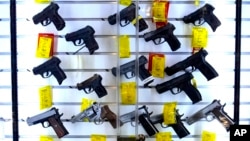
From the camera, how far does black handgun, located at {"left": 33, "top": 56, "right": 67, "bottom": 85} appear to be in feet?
8.70

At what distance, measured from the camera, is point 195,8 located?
266 cm

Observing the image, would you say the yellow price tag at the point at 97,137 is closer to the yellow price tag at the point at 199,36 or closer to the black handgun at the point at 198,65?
the black handgun at the point at 198,65

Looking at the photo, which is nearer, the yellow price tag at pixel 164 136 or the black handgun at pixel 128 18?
the black handgun at pixel 128 18

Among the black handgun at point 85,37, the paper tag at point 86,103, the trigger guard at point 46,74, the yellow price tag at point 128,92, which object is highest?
the black handgun at point 85,37

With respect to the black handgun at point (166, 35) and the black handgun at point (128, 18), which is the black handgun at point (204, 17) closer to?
the black handgun at point (166, 35)

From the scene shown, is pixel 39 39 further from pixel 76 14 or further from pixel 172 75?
pixel 172 75

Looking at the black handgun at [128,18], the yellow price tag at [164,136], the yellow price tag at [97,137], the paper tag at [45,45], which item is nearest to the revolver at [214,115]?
the yellow price tag at [164,136]

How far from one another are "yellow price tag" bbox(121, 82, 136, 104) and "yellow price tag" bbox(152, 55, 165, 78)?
0.54 ft

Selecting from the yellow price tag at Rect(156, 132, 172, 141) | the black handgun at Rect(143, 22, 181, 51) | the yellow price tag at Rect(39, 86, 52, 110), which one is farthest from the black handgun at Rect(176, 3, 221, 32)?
the yellow price tag at Rect(39, 86, 52, 110)

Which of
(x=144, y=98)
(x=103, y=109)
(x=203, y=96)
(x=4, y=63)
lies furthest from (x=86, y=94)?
(x=203, y=96)

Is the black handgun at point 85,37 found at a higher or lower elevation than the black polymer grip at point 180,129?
higher

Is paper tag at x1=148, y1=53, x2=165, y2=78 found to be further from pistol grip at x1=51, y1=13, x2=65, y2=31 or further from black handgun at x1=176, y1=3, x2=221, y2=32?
pistol grip at x1=51, y1=13, x2=65, y2=31

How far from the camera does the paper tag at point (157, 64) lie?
268 centimetres

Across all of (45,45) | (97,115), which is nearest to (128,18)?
(45,45)
